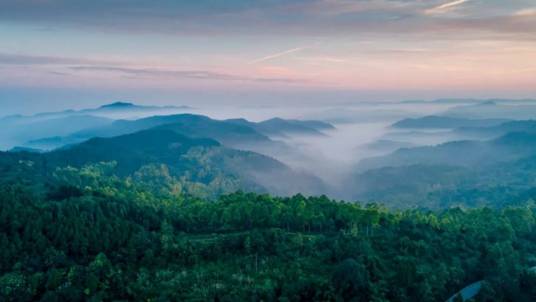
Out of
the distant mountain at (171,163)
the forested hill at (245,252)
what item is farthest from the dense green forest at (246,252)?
the distant mountain at (171,163)

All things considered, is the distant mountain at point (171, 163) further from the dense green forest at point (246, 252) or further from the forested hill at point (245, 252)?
the dense green forest at point (246, 252)

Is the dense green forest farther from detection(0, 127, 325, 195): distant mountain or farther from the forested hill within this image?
detection(0, 127, 325, 195): distant mountain

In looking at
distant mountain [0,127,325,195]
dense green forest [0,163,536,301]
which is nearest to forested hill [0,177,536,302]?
dense green forest [0,163,536,301]

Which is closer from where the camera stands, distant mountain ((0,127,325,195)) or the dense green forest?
the dense green forest

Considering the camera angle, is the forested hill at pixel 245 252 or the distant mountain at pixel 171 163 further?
the distant mountain at pixel 171 163

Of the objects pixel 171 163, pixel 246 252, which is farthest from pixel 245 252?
pixel 171 163
